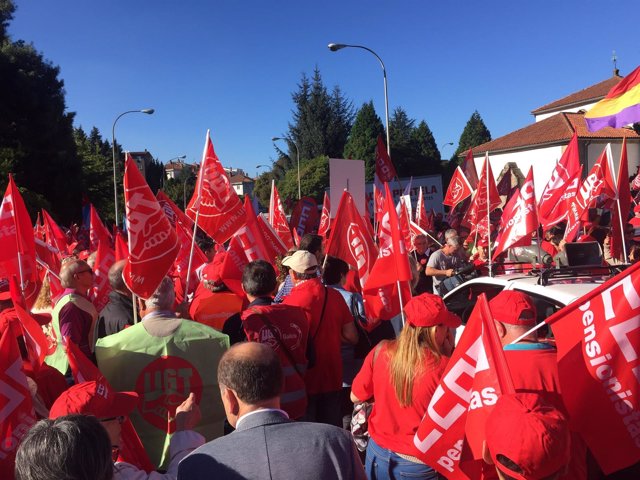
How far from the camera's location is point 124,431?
2.54 metres

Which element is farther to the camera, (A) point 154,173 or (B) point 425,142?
(A) point 154,173

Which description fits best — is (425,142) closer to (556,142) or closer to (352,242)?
(556,142)

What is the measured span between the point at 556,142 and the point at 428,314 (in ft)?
156

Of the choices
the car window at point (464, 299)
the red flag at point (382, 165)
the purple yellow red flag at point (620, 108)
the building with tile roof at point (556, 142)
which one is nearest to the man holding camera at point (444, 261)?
the car window at point (464, 299)

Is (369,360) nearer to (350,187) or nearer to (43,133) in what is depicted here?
(350,187)

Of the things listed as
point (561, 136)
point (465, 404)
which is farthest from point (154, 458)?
point (561, 136)

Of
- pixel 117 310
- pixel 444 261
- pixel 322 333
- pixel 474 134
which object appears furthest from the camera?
pixel 474 134

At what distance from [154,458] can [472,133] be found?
9418cm

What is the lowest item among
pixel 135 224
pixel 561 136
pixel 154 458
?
pixel 154 458

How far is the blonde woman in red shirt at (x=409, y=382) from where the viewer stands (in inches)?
109

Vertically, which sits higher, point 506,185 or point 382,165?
point 382,165

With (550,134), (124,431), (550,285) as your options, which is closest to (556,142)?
(550,134)

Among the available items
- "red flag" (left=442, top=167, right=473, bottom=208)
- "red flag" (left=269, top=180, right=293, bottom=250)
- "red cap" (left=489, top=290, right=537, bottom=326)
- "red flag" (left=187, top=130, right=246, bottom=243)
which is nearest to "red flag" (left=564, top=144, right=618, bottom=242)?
"red flag" (left=269, top=180, right=293, bottom=250)

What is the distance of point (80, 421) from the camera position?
1.74 meters
